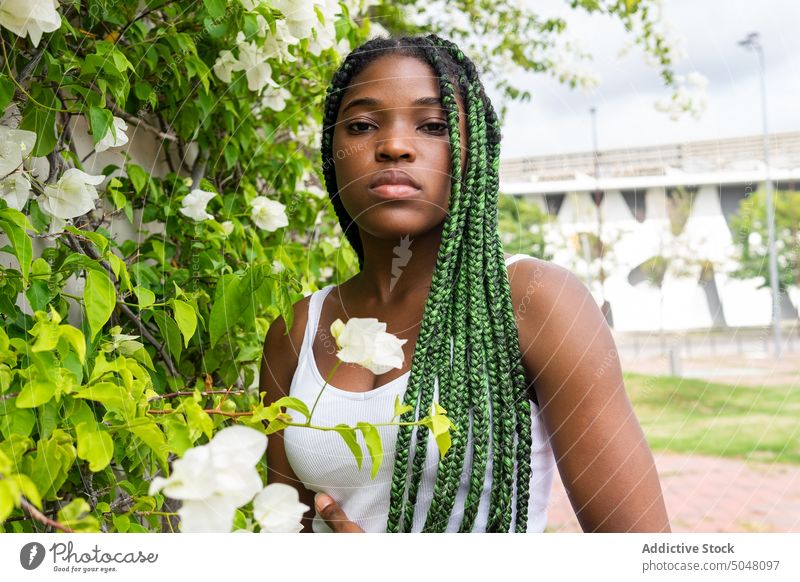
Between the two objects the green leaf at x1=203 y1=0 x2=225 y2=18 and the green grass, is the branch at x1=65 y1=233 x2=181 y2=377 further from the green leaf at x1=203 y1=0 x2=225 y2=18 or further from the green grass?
the green grass

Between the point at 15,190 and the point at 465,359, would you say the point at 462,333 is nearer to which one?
the point at 465,359

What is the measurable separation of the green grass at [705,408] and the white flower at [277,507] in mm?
433

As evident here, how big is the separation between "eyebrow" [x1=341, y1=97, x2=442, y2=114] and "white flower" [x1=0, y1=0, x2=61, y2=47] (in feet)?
1.04

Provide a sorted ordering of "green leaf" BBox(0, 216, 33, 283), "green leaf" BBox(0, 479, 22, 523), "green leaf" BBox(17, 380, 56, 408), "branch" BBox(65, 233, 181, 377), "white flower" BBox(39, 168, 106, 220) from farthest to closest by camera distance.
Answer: "branch" BBox(65, 233, 181, 377), "white flower" BBox(39, 168, 106, 220), "green leaf" BBox(0, 216, 33, 283), "green leaf" BBox(17, 380, 56, 408), "green leaf" BBox(0, 479, 22, 523)

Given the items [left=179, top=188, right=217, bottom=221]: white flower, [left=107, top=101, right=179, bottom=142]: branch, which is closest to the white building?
[left=179, top=188, right=217, bottom=221]: white flower

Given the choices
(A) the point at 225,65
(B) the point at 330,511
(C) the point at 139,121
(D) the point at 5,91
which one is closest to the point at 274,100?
(A) the point at 225,65

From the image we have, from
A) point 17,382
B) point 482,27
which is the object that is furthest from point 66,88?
point 482,27

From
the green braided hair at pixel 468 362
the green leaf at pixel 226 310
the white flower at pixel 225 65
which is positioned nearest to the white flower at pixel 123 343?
the green leaf at pixel 226 310

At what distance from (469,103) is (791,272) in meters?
0.50

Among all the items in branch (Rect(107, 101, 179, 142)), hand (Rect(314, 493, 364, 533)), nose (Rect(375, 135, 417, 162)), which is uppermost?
branch (Rect(107, 101, 179, 142))

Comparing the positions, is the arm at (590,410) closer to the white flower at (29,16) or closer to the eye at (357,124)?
the eye at (357,124)

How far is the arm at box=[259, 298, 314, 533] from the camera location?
100 centimetres

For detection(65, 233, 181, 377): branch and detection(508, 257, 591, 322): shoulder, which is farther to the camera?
detection(65, 233, 181, 377): branch
